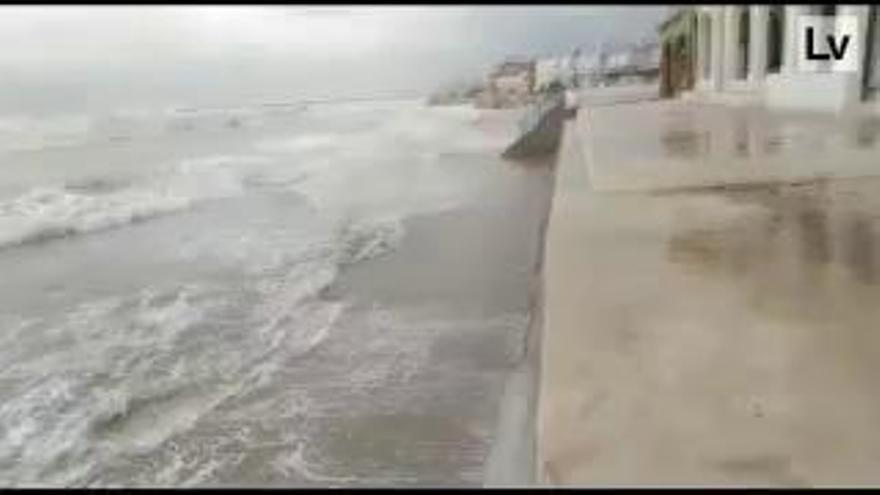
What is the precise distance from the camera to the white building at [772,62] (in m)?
13.9

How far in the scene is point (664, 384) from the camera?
4227mm

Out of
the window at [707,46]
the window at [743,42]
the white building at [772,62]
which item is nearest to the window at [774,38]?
the white building at [772,62]

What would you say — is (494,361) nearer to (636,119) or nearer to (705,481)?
(705,481)

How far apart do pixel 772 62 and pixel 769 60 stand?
0.20 feet

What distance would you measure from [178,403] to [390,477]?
2.31 metres

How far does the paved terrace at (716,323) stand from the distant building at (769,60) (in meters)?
4.48

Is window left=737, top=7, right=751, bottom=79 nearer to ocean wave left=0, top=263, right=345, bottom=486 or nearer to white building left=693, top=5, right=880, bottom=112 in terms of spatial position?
white building left=693, top=5, right=880, bottom=112

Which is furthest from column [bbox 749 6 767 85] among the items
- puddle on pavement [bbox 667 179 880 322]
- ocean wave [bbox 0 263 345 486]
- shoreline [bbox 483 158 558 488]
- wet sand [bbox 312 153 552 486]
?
shoreline [bbox 483 158 558 488]

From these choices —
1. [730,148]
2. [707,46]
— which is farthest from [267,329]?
[707,46]

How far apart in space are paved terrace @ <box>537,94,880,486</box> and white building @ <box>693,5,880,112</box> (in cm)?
449

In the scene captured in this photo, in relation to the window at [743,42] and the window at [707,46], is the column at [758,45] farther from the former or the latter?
the window at [707,46]

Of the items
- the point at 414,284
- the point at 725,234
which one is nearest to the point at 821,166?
the point at 725,234

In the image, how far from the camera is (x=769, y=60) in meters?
17.5

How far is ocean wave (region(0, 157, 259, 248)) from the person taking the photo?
1783 cm
